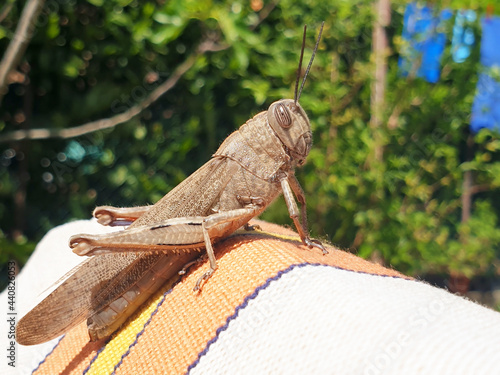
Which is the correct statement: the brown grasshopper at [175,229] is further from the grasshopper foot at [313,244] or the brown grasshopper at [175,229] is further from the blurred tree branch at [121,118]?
the blurred tree branch at [121,118]

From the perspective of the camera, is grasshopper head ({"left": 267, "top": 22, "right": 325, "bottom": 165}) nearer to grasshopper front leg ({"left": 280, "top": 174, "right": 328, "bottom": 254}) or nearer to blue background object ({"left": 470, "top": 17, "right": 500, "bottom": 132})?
grasshopper front leg ({"left": 280, "top": 174, "right": 328, "bottom": 254})

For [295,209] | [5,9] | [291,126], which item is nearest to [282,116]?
[291,126]

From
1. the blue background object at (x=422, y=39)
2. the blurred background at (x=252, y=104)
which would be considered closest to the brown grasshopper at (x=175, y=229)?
the blurred background at (x=252, y=104)

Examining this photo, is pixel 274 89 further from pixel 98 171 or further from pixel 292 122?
pixel 292 122

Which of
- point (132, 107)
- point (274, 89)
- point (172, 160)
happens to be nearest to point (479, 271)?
point (274, 89)

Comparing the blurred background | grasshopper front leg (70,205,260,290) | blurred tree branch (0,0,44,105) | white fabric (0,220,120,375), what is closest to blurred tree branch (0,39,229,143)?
the blurred background

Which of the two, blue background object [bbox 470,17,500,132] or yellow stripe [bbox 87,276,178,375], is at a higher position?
blue background object [bbox 470,17,500,132]

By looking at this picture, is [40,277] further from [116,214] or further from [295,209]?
[295,209]
